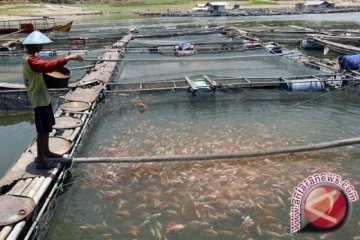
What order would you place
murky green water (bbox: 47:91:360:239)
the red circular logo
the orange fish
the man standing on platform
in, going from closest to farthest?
the red circular logo → the man standing on platform → the orange fish → murky green water (bbox: 47:91:360:239)

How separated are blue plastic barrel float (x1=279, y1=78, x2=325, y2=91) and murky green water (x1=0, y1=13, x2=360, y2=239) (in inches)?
14.7

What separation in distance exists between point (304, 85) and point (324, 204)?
1257 cm

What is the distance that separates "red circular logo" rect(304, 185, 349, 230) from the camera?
12.6ft

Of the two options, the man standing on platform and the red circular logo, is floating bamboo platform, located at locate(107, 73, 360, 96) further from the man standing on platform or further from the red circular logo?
the red circular logo

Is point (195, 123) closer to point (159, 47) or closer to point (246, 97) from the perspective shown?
point (246, 97)

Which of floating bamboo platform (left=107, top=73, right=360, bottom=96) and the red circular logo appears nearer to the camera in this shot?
the red circular logo

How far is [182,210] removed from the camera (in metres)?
7.72

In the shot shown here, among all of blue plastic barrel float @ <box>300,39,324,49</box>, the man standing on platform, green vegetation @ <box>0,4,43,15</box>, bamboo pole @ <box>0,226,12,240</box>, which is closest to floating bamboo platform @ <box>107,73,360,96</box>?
the man standing on platform

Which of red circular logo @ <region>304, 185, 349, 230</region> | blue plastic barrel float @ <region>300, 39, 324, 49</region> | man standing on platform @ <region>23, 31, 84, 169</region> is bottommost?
blue plastic barrel float @ <region>300, 39, 324, 49</region>

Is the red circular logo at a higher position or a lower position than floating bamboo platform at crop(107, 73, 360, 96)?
higher

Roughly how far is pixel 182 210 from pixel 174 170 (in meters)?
1.72

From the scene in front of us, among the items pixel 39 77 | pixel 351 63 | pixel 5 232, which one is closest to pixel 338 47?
pixel 351 63

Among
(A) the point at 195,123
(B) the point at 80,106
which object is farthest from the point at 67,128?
(A) the point at 195,123

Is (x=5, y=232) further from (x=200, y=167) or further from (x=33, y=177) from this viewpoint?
(x=200, y=167)
